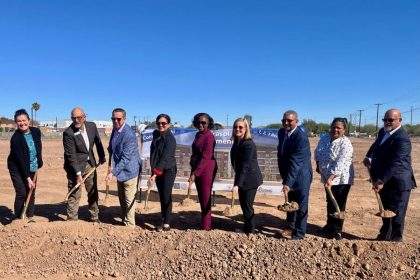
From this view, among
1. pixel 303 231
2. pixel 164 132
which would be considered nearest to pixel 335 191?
pixel 303 231

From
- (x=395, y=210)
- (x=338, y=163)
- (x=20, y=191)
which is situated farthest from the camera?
(x=20, y=191)

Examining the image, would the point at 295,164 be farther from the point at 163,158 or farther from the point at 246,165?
the point at 163,158

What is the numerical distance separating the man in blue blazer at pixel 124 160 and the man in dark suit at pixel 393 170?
326 cm

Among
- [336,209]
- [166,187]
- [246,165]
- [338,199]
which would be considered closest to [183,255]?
[166,187]

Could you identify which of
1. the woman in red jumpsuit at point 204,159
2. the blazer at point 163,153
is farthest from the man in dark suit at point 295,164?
the blazer at point 163,153

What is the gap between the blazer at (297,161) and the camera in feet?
14.7

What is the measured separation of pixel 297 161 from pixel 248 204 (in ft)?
2.94

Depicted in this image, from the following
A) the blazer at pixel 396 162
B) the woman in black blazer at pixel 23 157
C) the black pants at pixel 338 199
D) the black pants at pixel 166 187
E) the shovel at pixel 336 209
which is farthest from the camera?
the woman in black blazer at pixel 23 157

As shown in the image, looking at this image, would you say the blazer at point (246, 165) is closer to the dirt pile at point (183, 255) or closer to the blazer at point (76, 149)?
the dirt pile at point (183, 255)

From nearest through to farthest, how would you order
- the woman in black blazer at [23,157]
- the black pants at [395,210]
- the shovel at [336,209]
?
the black pants at [395,210], the shovel at [336,209], the woman in black blazer at [23,157]

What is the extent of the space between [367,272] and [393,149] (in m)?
1.55

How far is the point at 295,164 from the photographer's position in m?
4.50

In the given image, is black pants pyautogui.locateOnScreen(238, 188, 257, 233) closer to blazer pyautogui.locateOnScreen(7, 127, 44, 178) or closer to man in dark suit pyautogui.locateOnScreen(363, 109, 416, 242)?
man in dark suit pyautogui.locateOnScreen(363, 109, 416, 242)

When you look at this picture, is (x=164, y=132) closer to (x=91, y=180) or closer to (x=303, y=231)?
(x=91, y=180)
